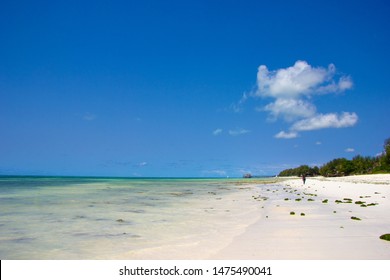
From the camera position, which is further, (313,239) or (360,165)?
(360,165)

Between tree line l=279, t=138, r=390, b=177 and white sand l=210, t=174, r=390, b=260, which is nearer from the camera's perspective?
white sand l=210, t=174, r=390, b=260

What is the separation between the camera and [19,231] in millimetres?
15625

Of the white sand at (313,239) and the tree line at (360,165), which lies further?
the tree line at (360,165)

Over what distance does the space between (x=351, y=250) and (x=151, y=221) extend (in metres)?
11.2

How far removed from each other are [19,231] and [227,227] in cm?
995
